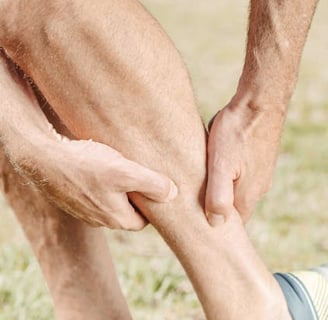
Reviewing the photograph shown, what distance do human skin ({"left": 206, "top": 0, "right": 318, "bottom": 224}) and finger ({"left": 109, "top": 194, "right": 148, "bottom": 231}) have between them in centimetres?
15

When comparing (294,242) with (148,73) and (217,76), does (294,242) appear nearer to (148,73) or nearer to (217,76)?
(148,73)

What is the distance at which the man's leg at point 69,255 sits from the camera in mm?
2240

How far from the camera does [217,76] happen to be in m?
6.64

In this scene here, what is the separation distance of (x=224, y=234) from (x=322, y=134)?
2.91m

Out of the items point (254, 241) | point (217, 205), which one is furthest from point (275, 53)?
point (254, 241)

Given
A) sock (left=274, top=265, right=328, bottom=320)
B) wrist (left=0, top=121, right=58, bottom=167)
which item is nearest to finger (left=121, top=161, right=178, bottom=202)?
wrist (left=0, top=121, right=58, bottom=167)

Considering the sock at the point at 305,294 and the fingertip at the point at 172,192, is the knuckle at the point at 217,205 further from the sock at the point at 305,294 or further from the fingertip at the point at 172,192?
the sock at the point at 305,294

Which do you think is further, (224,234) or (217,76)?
(217,76)

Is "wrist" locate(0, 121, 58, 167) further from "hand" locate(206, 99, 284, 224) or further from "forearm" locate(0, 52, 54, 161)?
"hand" locate(206, 99, 284, 224)

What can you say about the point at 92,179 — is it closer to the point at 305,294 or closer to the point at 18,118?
the point at 18,118

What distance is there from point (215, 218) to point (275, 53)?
1.05 feet

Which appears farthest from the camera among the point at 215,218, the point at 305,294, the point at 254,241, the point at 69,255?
the point at 254,241

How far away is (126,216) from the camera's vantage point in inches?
74.5

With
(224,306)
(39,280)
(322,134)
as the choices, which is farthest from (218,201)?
(322,134)
